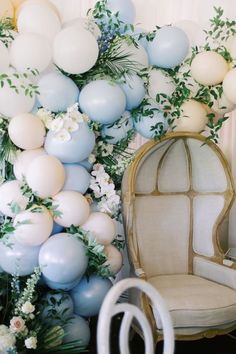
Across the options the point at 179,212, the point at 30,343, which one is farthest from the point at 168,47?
the point at 30,343

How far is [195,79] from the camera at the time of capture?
2.33 metres

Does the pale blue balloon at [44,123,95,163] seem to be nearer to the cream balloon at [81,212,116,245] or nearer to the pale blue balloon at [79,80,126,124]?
the pale blue balloon at [79,80,126,124]

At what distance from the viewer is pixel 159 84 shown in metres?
2.24

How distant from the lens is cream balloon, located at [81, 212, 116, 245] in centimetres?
202

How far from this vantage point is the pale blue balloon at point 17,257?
6.25 feet

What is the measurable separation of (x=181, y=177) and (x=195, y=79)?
2.19 feet

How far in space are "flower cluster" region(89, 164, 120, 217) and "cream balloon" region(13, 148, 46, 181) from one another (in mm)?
284

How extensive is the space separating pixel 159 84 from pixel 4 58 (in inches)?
30.6

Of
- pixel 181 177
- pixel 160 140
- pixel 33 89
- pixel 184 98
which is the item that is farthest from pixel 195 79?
pixel 33 89

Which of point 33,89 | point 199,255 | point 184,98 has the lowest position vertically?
point 199,255

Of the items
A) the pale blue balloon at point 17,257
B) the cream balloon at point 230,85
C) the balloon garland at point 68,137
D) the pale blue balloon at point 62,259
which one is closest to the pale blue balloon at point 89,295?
the balloon garland at point 68,137

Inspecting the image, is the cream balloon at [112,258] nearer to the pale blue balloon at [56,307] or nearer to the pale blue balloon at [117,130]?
the pale blue balloon at [56,307]

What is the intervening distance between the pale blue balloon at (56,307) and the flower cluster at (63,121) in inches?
27.7

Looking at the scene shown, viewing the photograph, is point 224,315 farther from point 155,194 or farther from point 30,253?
point 30,253
